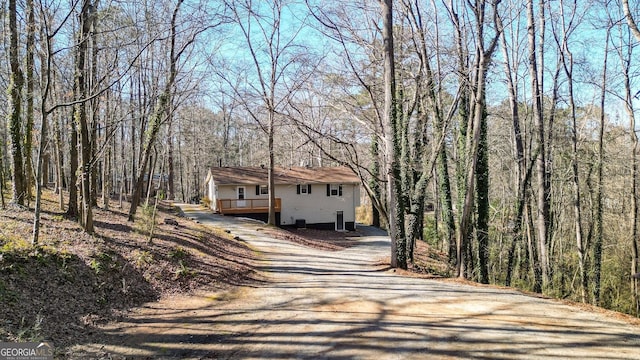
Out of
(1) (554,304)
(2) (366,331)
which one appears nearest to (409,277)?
(1) (554,304)

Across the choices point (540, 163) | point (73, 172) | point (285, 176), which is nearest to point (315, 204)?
point (285, 176)

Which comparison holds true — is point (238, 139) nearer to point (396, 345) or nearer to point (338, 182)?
point (338, 182)

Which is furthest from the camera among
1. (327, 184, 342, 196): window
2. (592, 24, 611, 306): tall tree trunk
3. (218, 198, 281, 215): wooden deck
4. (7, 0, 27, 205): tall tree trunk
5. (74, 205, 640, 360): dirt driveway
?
(327, 184, 342, 196): window

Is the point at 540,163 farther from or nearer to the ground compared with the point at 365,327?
farther from the ground

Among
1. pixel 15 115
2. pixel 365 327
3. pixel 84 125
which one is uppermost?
pixel 15 115

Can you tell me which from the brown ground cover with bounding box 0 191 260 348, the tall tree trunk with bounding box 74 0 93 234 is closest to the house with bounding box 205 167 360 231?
the brown ground cover with bounding box 0 191 260 348

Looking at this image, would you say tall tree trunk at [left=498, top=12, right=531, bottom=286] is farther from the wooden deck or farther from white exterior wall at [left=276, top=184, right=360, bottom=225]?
the wooden deck

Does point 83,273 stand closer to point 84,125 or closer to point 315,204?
point 84,125

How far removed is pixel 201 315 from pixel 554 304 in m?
6.63

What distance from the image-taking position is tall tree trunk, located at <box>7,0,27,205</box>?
31.9 ft

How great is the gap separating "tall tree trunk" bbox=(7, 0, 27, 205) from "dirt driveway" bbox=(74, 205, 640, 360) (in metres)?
5.89

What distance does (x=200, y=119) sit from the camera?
41.4 meters

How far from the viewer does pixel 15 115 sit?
32.4 feet

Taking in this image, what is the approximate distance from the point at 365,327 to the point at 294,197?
21.4 metres
